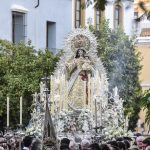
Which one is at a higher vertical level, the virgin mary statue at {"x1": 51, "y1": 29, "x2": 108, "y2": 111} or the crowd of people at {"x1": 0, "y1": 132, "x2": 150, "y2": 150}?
the virgin mary statue at {"x1": 51, "y1": 29, "x2": 108, "y2": 111}

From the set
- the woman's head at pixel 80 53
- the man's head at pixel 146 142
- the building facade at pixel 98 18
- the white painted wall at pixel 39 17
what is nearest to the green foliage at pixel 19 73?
the white painted wall at pixel 39 17

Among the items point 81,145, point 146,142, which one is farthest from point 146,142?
point 81,145

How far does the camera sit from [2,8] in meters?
28.5

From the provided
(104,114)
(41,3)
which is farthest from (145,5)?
(41,3)

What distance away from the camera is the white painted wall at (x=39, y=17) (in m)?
28.7

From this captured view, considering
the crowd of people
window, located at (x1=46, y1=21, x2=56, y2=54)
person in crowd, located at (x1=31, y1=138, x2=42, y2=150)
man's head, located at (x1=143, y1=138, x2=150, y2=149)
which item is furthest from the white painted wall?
person in crowd, located at (x1=31, y1=138, x2=42, y2=150)

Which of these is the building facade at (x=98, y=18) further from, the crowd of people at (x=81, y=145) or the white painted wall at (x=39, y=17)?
the crowd of people at (x=81, y=145)

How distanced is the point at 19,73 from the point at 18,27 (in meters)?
5.87

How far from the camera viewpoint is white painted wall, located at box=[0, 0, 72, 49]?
28.7 metres

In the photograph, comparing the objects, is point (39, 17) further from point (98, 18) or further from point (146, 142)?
point (146, 142)

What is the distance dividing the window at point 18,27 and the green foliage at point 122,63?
327cm

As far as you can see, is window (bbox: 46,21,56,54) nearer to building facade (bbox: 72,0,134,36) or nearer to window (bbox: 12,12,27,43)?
building facade (bbox: 72,0,134,36)

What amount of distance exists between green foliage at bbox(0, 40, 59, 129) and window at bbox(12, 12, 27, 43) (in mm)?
4208

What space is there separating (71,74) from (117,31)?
29.5 feet
